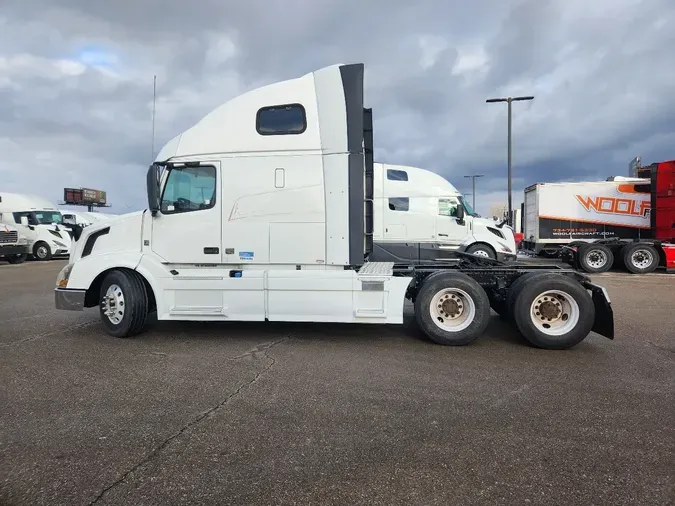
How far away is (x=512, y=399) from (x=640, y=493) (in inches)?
58.7

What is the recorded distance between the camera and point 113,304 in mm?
6418

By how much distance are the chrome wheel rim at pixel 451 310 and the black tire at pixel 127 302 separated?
3.91 metres

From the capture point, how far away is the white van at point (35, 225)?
21938 millimetres

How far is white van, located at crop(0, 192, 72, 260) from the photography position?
72.0ft

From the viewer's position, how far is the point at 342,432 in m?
3.53

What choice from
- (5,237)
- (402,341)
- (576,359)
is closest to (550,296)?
(576,359)

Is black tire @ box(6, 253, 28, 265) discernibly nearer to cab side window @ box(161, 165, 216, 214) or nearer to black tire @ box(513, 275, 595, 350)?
cab side window @ box(161, 165, 216, 214)

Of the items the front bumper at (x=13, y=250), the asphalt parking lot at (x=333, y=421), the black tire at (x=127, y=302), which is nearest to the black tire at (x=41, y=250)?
the front bumper at (x=13, y=250)

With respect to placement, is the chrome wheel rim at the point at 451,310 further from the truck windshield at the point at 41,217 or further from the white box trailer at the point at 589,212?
the truck windshield at the point at 41,217

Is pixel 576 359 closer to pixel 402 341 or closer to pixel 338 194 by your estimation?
pixel 402 341

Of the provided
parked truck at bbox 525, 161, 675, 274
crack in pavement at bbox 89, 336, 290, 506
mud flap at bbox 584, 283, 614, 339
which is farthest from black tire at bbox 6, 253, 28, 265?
mud flap at bbox 584, 283, 614, 339

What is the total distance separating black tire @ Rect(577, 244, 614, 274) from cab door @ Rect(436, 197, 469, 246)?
15.4 ft

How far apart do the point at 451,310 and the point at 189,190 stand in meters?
3.89

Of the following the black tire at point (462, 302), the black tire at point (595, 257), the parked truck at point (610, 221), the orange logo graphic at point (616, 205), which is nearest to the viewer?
the black tire at point (462, 302)
